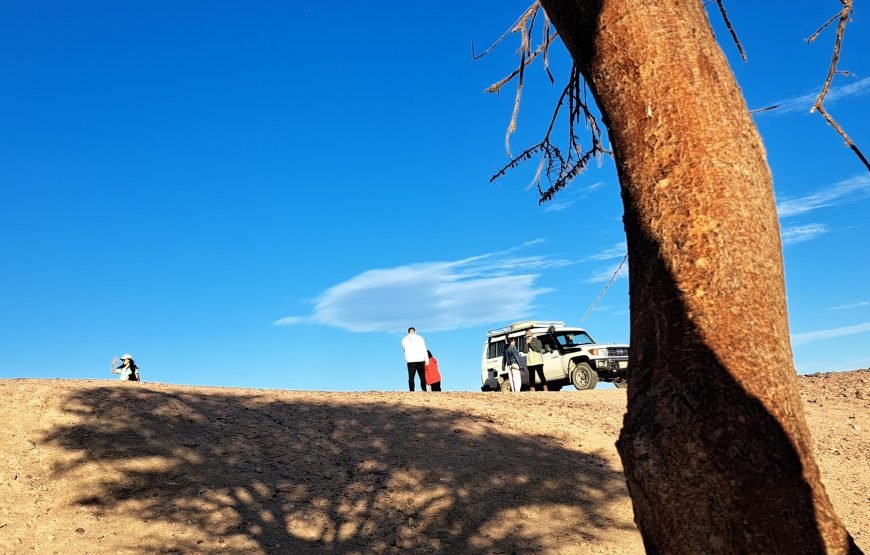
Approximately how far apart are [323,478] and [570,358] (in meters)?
12.5

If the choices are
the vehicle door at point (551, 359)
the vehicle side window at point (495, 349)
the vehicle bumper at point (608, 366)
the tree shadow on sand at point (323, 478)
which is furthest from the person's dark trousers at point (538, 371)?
the tree shadow on sand at point (323, 478)

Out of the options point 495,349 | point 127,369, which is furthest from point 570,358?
point 127,369

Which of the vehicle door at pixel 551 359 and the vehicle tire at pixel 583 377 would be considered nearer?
the vehicle tire at pixel 583 377

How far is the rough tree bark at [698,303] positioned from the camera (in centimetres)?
312

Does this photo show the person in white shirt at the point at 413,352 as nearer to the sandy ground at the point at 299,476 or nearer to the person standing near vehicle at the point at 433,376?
the person standing near vehicle at the point at 433,376

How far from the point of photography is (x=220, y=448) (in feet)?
33.0

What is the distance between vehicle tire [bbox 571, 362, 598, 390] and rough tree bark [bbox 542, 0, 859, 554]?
1743 centimetres

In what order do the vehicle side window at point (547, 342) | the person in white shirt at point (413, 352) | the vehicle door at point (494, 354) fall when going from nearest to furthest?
1. the person in white shirt at point (413, 352)
2. the vehicle side window at point (547, 342)
3. the vehicle door at point (494, 354)

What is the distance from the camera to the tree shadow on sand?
8.49 meters

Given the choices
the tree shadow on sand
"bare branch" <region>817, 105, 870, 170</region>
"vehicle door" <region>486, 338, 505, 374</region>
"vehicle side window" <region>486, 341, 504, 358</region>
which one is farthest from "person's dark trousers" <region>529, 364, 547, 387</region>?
"bare branch" <region>817, 105, 870, 170</region>

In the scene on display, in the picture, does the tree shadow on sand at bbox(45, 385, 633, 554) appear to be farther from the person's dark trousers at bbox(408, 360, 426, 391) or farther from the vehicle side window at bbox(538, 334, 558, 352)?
the vehicle side window at bbox(538, 334, 558, 352)

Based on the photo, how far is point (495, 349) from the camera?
23.3 metres

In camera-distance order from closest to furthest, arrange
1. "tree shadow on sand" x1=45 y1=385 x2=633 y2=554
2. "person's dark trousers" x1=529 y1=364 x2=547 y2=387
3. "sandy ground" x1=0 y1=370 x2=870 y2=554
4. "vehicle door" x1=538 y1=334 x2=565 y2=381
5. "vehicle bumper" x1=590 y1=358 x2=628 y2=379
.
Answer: "sandy ground" x1=0 y1=370 x2=870 y2=554 → "tree shadow on sand" x1=45 y1=385 x2=633 y2=554 → "person's dark trousers" x1=529 y1=364 x2=547 y2=387 → "vehicle bumper" x1=590 y1=358 x2=628 y2=379 → "vehicle door" x1=538 y1=334 x2=565 y2=381

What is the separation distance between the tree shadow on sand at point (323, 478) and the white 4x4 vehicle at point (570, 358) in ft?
31.0
